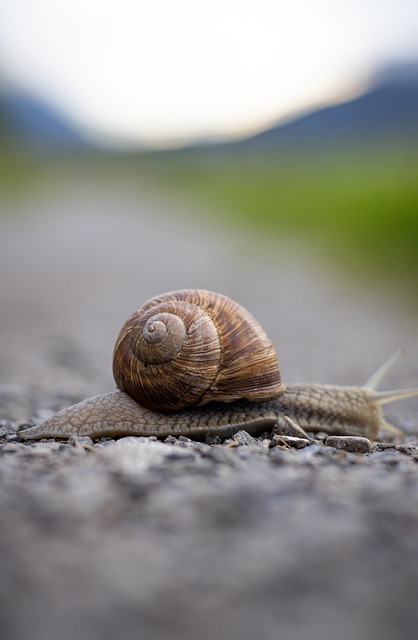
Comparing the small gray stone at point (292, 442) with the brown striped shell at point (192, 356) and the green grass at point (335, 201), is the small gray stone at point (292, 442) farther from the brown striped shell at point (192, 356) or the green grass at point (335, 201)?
the green grass at point (335, 201)

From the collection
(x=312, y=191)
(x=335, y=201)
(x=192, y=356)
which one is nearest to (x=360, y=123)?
(x=312, y=191)

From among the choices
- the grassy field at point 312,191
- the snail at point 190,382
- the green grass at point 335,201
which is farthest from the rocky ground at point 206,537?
the green grass at point 335,201

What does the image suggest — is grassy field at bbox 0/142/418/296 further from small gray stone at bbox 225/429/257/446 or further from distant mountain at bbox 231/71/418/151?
small gray stone at bbox 225/429/257/446

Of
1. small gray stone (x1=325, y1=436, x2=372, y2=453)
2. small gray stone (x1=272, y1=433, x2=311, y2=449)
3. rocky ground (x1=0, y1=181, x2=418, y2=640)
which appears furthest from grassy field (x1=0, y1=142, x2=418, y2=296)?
rocky ground (x1=0, y1=181, x2=418, y2=640)

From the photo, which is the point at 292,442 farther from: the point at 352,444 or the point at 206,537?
the point at 206,537

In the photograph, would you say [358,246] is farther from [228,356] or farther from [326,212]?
[228,356]

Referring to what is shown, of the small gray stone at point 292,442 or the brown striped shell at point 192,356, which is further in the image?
the brown striped shell at point 192,356
